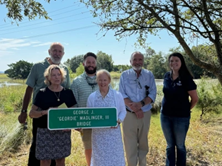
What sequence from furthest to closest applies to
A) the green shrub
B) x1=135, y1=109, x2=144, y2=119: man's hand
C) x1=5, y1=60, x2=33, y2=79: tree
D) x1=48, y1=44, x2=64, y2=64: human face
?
x1=5, y1=60, x2=33, y2=79: tree → the green shrub → x1=135, y1=109, x2=144, y2=119: man's hand → x1=48, y1=44, x2=64, y2=64: human face

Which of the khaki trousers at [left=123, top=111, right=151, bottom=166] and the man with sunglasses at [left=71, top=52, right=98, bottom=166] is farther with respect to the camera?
the khaki trousers at [left=123, top=111, right=151, bottom=166]

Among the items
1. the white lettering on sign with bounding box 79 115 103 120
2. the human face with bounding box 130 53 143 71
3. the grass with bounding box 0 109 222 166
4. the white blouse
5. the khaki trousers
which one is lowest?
the grass with bounding box 0 109 222 166

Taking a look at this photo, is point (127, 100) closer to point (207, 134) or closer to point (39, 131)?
point (39, 131)

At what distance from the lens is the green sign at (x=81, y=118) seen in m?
2.39

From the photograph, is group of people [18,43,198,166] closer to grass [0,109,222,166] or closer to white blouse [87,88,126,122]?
white blouse [87,88,126,122]

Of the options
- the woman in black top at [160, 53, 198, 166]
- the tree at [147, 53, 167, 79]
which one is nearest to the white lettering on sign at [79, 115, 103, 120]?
the woman in black top at [160, 53, 198, 166]

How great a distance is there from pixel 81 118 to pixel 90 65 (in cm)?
86

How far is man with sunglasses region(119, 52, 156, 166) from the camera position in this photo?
332 centimetres

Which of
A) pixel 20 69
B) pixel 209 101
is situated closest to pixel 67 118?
pixel 209 101

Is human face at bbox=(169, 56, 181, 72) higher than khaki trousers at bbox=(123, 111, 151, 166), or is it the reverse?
human face at bbox=(169, 56, 181, 72)

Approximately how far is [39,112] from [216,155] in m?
3.71

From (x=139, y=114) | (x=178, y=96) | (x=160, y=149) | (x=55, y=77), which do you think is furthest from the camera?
(x=160, y=149)

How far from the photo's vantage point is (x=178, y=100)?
304 cm

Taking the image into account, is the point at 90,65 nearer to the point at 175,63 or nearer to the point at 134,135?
the point at 175,63
